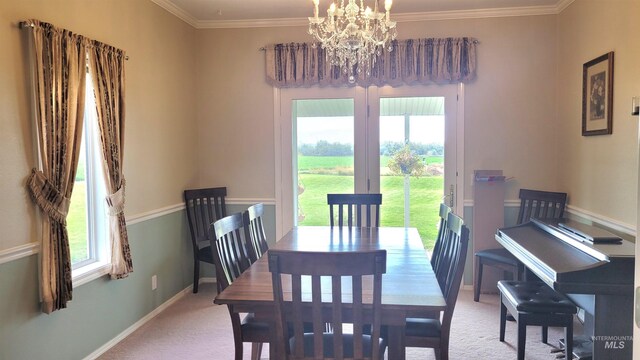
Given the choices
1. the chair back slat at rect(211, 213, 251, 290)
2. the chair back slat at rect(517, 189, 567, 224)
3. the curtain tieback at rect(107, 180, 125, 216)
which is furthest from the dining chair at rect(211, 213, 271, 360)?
the chair back slat at rect(517, 189, 567, 224)

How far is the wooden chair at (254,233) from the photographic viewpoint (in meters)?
2.62

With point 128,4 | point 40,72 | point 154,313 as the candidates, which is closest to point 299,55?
point 128,4

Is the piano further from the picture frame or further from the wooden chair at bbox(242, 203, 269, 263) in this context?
the wooden chair at bbox(242, 203, 269, 263)

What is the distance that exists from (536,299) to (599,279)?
0.51 meters

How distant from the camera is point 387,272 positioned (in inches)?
81.9

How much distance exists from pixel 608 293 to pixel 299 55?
3.15m

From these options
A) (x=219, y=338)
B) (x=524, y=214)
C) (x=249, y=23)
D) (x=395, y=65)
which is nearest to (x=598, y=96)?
(x=524, y=214)

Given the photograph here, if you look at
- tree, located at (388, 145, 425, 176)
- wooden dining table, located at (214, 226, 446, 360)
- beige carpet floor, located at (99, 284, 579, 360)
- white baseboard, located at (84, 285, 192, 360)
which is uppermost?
tree, located at (388, 145, 425, 176)

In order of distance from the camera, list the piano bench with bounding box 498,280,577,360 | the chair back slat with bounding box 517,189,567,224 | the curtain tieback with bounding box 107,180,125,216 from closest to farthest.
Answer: the piano bench with bounding box 498,280,577,360, the curtain tieback with bounding box 107,180,125,216, the chair back slat with bounding box 517,189,567,224

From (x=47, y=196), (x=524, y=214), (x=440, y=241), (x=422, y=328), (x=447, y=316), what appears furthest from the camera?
(x=524, y=214)

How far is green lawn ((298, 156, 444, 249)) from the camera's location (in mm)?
4117

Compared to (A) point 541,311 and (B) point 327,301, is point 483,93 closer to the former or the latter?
(A) point 541,311

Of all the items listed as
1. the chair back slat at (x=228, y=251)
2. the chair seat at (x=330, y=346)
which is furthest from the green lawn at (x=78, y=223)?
the chair seat at (x=330, y=346)

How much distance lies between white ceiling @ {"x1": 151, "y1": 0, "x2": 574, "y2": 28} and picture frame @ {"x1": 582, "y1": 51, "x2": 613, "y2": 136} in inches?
32.0
